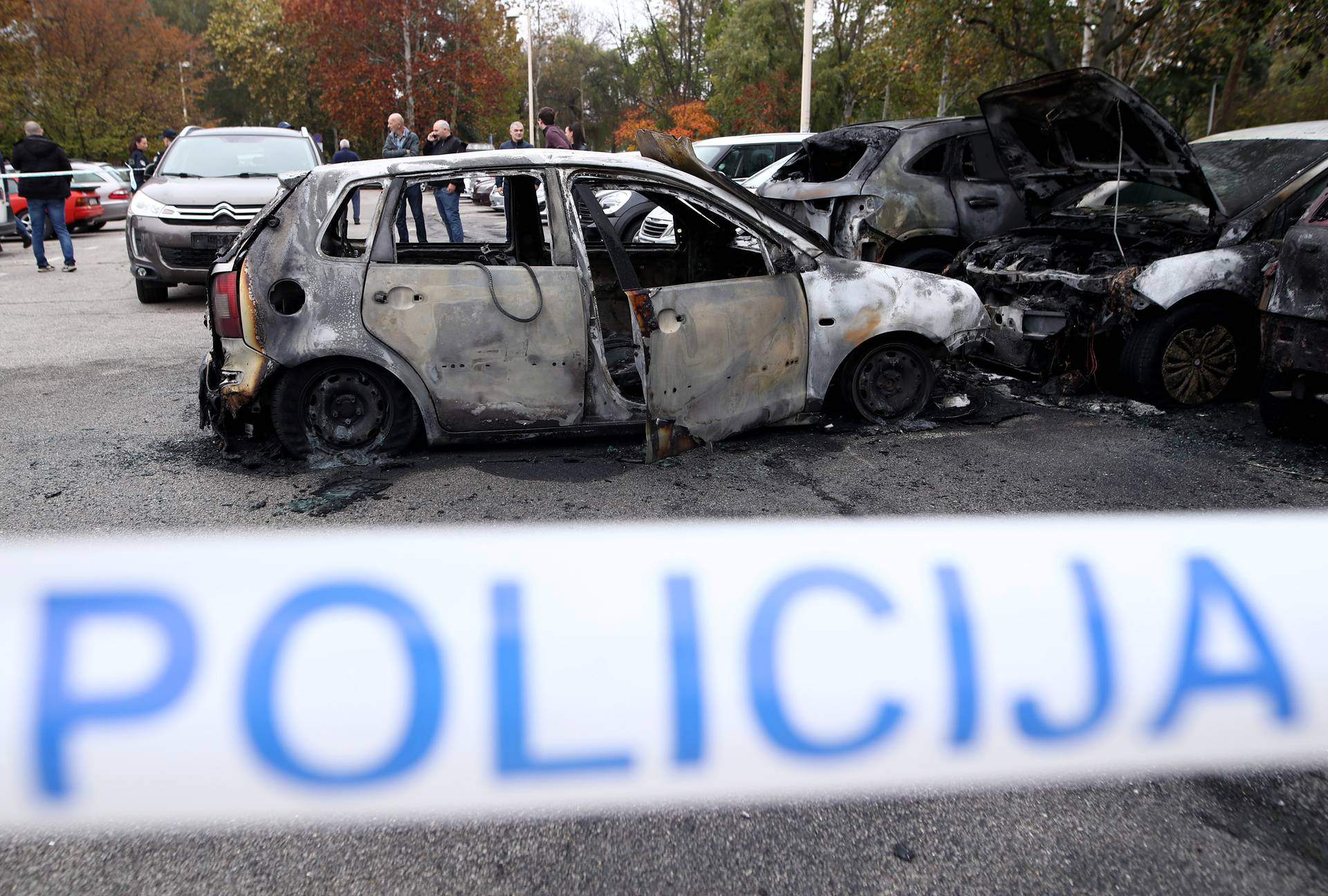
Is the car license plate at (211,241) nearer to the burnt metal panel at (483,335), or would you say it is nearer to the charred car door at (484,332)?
the charred car door at (484,332)

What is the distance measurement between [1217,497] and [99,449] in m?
5.71

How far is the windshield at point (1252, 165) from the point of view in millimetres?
6316

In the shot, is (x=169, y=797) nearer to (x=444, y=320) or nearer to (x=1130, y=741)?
(x=1130, y=741)

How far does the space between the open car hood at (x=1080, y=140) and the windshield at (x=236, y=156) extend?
23.9 feet

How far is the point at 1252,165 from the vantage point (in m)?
6.77

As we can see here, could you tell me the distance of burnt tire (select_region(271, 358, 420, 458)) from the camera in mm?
4750

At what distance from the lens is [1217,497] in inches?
183

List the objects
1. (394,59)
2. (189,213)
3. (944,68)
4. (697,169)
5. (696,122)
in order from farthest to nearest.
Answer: (394,59), (696,122), (944,68), (189,213), (697,169)

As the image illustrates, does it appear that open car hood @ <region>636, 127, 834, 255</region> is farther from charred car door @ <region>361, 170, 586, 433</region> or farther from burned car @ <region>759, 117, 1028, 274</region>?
burned car @ <region>759, 117, 1028, 274</region>

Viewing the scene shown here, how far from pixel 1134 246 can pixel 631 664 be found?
6.55m

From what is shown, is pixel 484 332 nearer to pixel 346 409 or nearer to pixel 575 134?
pixel 346 409

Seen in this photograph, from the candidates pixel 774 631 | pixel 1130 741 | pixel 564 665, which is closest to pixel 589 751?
pixel 564 665

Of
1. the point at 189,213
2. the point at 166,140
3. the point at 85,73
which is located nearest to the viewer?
the point at 189,213

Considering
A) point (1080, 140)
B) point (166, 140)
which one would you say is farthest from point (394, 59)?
point (1080, 140)
